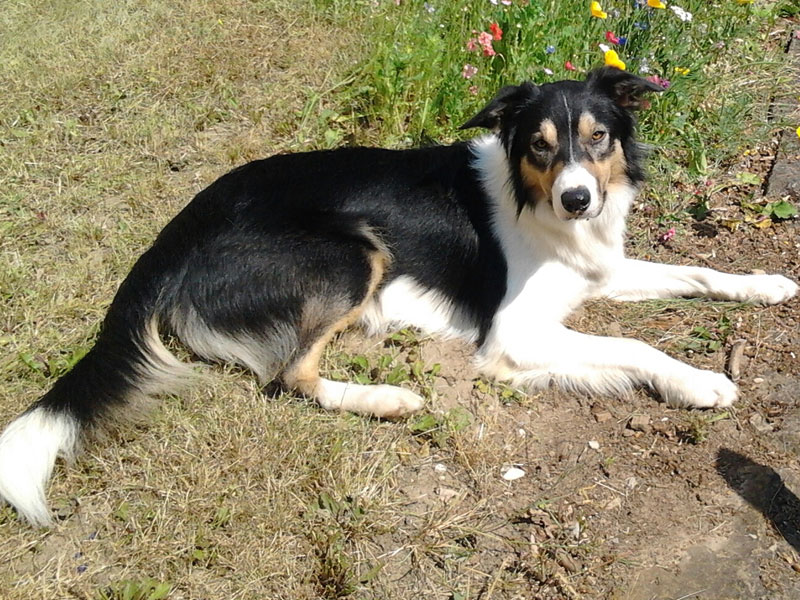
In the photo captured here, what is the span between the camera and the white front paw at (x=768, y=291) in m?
3.74

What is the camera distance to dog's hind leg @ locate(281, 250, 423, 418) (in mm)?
3342

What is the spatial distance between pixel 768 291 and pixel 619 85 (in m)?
1.22

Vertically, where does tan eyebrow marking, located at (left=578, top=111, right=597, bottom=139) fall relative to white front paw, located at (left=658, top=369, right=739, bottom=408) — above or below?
above

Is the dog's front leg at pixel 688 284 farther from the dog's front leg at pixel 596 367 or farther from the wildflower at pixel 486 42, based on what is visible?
the wildflower at pixel 486 42

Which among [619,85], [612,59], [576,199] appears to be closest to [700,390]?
[576,199]

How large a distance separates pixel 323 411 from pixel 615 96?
6.00 ft

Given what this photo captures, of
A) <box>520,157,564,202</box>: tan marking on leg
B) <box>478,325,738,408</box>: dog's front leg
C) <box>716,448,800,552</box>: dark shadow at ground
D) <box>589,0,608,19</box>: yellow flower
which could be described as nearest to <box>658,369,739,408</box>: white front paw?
<box>478,325,738,408</box>: dog's front leg

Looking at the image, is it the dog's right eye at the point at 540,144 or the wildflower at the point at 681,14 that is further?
the wildflower at the point at 681,14

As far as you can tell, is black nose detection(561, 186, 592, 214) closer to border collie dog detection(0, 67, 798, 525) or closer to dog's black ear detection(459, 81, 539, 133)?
border collie dog detection(0, 67, 798, 525)

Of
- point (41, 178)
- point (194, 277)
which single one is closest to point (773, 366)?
point (194, 277)

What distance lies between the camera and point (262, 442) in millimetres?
3203

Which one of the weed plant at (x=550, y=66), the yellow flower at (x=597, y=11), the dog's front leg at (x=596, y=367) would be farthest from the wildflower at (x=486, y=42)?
the dog's front leg at (x=596, y=367)

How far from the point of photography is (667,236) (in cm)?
427

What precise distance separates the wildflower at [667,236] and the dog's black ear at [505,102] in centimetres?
135
